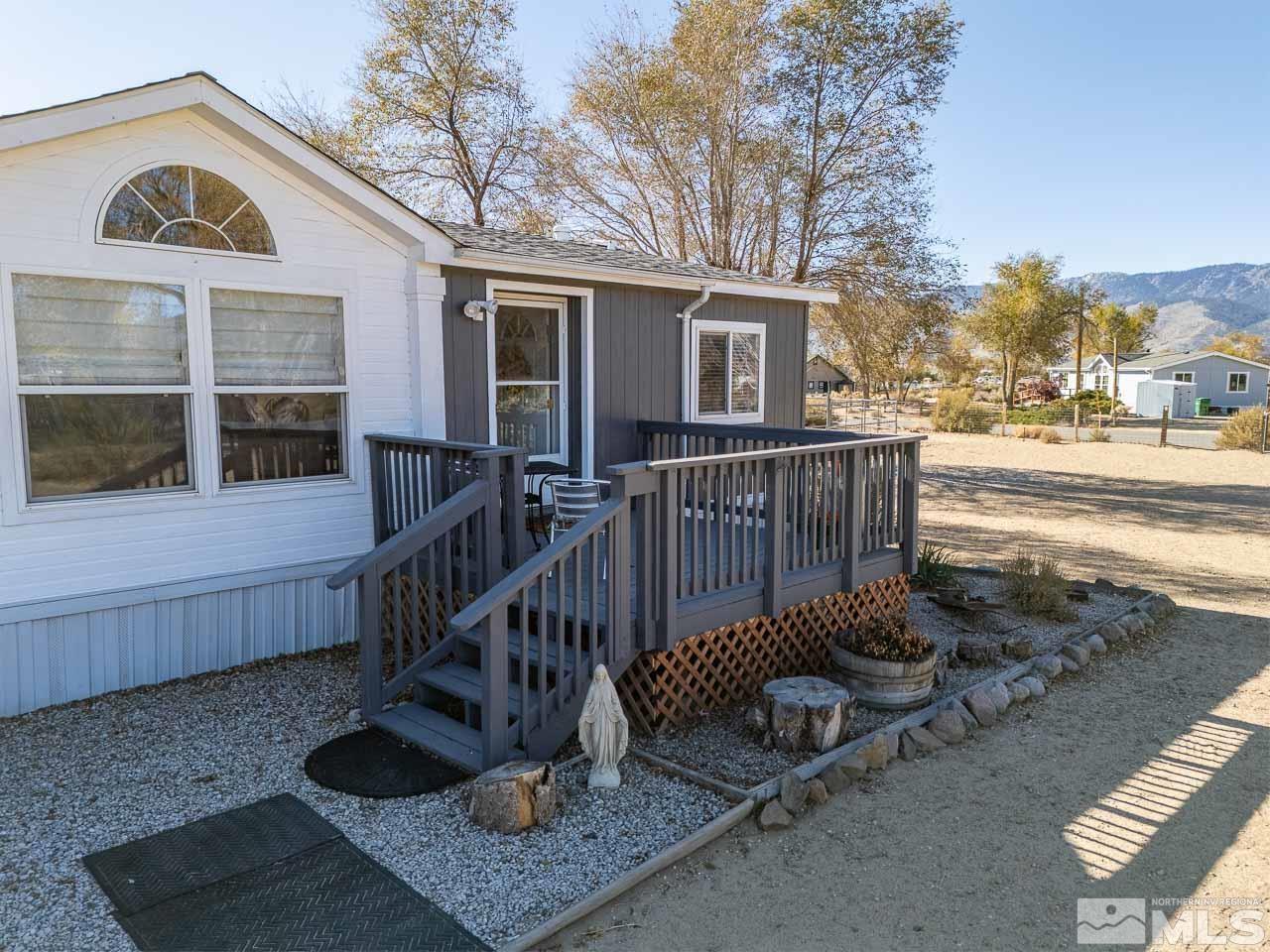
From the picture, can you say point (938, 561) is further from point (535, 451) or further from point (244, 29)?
point (244, 29)

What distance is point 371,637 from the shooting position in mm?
4723

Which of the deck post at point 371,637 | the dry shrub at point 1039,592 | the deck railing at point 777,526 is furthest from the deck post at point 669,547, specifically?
the dry shrub at point 1039,592

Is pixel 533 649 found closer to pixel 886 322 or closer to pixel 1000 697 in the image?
pixel 1000 697

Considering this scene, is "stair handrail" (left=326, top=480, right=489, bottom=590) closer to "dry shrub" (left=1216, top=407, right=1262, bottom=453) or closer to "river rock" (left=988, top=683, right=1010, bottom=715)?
"river rock" (left=988, top=683, right=1010, bottom=715)

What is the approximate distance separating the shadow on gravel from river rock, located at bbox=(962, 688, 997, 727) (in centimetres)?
906

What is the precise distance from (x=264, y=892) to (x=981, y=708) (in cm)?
406

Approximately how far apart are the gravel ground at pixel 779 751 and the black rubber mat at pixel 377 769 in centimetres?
115

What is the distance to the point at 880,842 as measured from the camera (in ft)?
12.2

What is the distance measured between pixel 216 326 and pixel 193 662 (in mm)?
2269

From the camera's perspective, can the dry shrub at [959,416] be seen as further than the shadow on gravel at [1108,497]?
Yes

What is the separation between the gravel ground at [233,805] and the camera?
10.3ft

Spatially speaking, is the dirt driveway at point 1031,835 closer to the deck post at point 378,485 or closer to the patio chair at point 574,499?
the patio chair at point 574,499

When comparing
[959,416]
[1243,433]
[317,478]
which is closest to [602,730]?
[317,478]

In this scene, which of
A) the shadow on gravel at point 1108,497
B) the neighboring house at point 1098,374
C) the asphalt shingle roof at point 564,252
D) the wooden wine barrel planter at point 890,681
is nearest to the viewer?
the wooden wine barrel planter at point 890,681
